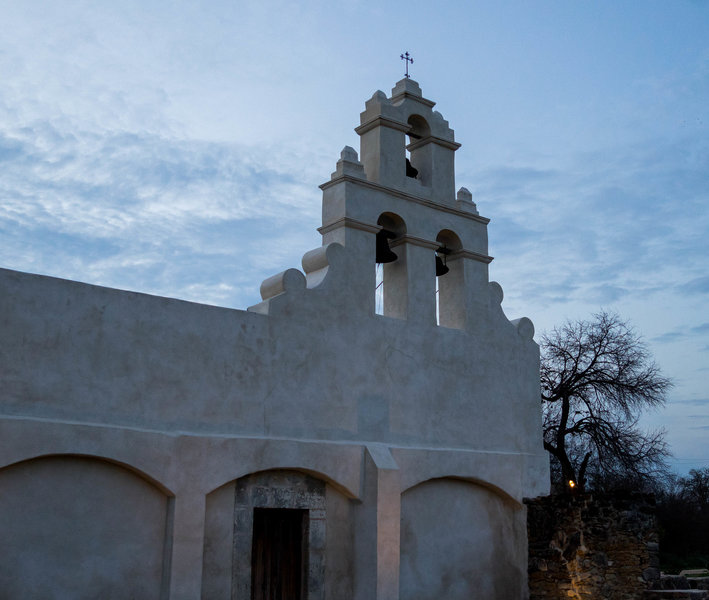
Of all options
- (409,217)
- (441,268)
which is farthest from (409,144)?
(441,268)

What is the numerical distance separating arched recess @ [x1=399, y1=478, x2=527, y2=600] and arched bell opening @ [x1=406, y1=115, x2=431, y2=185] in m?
5.23

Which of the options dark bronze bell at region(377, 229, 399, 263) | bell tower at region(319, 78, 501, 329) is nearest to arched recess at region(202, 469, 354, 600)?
bell tower at region(319, 78, 501, 329)

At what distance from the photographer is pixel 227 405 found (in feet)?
36.9

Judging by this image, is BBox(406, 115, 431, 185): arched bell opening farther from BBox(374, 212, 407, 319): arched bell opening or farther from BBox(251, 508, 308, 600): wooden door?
BBox(251, 508, 308, 600): wooden door

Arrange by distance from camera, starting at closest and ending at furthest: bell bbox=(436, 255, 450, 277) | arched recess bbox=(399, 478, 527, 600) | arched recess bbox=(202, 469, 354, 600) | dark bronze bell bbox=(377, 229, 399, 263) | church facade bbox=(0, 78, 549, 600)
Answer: church facade bbox=(0, 78, 549, 600) < arched recess bbox=(202, 469, 354, 600) < arched recess bbox=(399, 478, 527, 600) < dark bronze bell bbox=(377, 229, 399, 263) < bell bbox=(436, 255, 450, 277)

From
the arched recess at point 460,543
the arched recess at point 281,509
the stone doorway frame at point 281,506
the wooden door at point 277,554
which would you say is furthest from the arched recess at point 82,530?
the arched recess at point 460,543

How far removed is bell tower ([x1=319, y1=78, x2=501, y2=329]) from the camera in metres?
13.2

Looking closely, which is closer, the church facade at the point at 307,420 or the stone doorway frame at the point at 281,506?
the church facade at the point at 307,420

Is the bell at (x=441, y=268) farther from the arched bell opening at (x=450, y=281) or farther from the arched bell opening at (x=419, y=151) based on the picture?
the arched bell opening at (x=419, y=151)

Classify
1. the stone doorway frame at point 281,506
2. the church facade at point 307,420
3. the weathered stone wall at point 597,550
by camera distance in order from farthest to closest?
1. the weathered stone wall at point 597,550
2. the stone doorway frame at point 281,506
3. the church facade at point 307,420

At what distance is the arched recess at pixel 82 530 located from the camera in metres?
9.49

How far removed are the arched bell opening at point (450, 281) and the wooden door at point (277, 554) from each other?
15.0 feet

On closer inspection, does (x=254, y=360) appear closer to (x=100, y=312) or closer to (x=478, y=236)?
(x=100, y=312)

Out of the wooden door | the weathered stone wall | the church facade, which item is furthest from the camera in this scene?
the weathered stone wall
